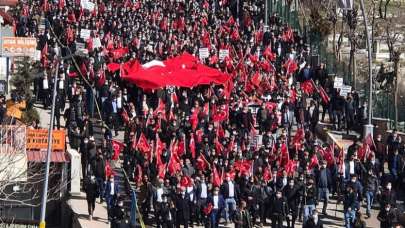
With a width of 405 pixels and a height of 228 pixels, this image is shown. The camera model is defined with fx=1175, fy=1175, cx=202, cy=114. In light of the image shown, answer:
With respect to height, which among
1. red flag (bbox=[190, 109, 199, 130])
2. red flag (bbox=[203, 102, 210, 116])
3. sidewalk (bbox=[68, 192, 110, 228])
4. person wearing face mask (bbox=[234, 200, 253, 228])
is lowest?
sidewalk (bbox=[68, 192, 110, 228])

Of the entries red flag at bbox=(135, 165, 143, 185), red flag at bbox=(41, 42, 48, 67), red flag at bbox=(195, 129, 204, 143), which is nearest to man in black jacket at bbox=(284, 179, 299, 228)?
red flag at bbox=(195, 129, 204, 143)

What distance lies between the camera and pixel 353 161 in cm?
3303

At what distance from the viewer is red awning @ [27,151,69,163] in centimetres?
3475

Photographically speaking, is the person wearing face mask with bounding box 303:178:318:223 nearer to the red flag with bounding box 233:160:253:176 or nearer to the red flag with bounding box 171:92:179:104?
the red flag with bounding box 233:160:253:176

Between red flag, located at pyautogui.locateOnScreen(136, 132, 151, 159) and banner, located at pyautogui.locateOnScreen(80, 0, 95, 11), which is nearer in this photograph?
red flag, located at pyautogui.locateOnScreen(136, 132, 151, 159)

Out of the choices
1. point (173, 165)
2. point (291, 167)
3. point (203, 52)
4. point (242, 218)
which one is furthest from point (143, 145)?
point (203, 52)

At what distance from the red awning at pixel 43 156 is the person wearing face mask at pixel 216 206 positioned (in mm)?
5783

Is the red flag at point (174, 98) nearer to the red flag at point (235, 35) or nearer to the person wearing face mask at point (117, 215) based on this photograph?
the red flag at point (235, 35)

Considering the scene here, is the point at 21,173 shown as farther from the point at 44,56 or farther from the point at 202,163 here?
the point at 44,56

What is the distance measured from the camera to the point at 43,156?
35.1 m

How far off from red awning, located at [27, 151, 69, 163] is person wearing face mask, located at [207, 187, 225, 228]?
5783 millimetres

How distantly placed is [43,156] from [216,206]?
20.6 ft

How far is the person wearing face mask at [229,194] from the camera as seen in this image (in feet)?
105

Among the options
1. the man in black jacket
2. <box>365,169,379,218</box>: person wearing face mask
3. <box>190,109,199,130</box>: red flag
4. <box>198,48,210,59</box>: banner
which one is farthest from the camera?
<box>198,48,210,59</box>: banner
